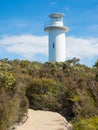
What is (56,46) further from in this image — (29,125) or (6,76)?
(29,125)

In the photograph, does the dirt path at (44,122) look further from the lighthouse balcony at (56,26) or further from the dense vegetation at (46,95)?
the lighthouse balcony at (56,26)

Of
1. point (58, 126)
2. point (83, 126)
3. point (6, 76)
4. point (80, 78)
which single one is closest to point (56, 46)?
point (80, 78)

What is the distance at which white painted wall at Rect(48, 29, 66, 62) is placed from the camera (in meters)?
39.5

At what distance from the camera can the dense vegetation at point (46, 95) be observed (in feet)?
57.4

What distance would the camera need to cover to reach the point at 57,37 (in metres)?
40.2

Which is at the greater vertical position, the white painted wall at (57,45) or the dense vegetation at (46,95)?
the white painted wall at (57,45)

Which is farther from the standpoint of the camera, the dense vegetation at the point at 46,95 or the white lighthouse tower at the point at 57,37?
the white lighthouse tower at the point at 57,37

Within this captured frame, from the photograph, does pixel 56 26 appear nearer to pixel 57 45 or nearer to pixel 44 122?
pixel 57 45

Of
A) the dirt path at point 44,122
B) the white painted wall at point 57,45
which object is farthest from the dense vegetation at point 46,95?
the white painted wall at point 57,45

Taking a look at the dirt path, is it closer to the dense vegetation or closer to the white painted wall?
the dense vegetation

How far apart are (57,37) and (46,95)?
52.7 ft

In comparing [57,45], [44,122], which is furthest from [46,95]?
[57,45]

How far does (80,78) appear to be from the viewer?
26359 mm

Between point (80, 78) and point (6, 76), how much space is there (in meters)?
5.22
